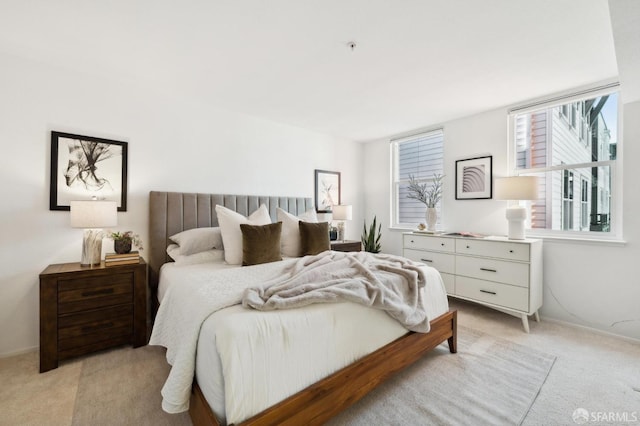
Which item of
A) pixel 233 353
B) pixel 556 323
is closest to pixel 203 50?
pixel 233 353

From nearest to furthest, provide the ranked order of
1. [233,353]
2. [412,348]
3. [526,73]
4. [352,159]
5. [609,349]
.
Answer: [233,353] → [412,348] → [609,349] → [526,73] → [352,159]

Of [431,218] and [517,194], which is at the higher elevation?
[517,194]

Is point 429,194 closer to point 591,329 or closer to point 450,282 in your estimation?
point 450,282

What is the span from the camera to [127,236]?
2553 millimetres

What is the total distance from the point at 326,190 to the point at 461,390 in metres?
3.18

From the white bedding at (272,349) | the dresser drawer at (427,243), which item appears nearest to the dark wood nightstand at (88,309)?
the white bedding at (272,349)

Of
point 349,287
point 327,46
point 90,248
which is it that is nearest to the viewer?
point 349,287

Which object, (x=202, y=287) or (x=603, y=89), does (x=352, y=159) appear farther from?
(x=202, y=287)

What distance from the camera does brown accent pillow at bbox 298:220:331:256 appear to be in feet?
9.71

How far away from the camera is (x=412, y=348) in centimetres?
193

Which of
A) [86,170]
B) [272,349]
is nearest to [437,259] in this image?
[272,349]

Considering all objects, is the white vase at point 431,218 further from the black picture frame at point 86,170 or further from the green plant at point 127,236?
the black picture frame at point 86,170

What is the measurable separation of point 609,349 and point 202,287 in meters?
3.34

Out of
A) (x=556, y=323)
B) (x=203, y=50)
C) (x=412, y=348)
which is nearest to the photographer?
(x=412, y=348)
